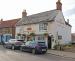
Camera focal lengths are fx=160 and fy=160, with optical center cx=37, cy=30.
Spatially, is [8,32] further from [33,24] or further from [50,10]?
[50,10]

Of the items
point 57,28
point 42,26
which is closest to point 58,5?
point 57,28

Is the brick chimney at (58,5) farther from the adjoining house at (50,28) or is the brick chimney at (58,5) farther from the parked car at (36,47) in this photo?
the parked car at (36,47)

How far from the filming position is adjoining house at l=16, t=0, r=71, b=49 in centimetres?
2780

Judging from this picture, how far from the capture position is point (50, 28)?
91.6ft

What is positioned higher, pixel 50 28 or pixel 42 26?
pixel 42 26

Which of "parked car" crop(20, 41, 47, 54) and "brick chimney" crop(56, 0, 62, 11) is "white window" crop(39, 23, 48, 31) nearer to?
"brick chimney" crop(56, 0, 62, 11)

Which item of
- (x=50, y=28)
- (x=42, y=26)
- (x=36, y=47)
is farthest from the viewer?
(x=42, y=26)

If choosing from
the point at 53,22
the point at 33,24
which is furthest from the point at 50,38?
the point at 33,24

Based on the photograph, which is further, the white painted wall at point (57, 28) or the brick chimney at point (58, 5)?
the brick chimney at point (58, 5)

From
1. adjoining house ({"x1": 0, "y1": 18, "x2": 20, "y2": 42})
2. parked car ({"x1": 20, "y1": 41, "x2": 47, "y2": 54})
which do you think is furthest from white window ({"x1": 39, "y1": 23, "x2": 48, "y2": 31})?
adjoining house ({"x1": 0, "y1": 18, "x2": 20, "y2": 42})

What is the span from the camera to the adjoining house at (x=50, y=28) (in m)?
27.8

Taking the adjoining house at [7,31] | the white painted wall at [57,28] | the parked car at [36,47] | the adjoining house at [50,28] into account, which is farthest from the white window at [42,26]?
the adjoining house at [7,31]

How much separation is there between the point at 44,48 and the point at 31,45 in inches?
71.5

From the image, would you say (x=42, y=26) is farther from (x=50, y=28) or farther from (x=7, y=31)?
(x=7, y=31)
